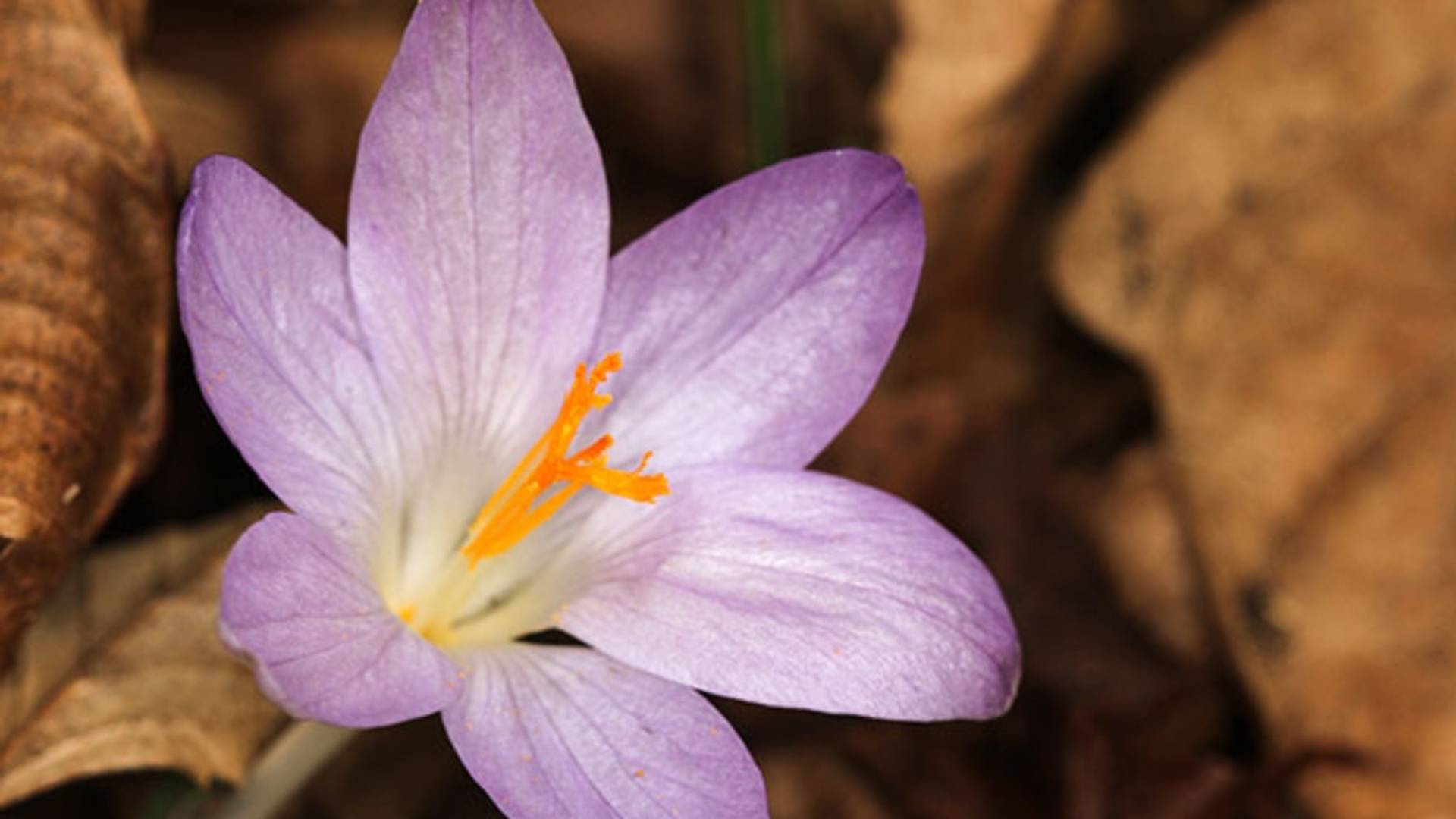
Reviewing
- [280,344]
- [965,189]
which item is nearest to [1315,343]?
[965,189]

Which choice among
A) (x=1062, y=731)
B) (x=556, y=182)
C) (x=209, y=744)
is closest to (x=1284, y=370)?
(x=1062, y=731)

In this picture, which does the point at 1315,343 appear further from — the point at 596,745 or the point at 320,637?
the point at 320,637

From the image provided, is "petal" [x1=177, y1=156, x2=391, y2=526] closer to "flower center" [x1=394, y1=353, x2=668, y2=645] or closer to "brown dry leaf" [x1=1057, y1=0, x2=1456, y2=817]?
"flower center" [x1=394, y1=353, x2=668, y2=645]

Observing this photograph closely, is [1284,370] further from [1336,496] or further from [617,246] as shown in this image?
[617,246]

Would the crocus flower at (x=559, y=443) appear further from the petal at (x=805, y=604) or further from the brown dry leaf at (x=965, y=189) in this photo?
the brown dry leaf at (x=965, y=189)

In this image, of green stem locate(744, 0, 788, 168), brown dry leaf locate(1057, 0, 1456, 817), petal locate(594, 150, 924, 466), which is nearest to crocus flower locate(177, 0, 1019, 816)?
petal locate(594, 150, 924, 466)

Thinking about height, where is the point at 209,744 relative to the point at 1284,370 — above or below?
below

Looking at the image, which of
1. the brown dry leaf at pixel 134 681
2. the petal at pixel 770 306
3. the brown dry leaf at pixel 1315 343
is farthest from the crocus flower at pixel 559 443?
the brown dry leaf at pixel 1315 343
